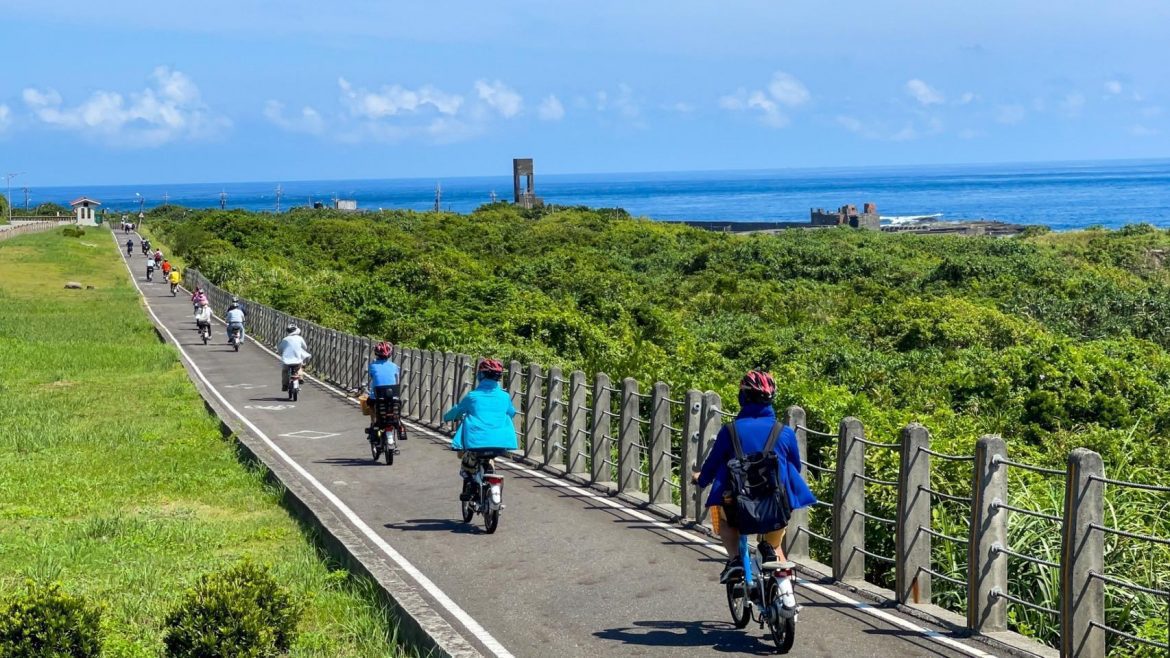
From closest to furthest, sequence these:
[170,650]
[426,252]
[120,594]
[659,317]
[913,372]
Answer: [170,650], [120,594], [913,372], [659,317], [426,252]

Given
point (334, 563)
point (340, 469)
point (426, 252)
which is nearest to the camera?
point (334, 563)

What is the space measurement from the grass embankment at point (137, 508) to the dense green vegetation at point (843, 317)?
4.87 m

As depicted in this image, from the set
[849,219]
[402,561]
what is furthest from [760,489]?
[849,219]

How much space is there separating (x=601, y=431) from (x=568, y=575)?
181 inches

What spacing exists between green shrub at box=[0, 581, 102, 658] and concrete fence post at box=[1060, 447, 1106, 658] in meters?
6.01

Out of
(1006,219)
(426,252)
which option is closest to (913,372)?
(426,252)

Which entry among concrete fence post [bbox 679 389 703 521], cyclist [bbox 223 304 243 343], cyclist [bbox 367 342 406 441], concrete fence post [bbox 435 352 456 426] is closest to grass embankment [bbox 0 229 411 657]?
cyclist [bbox 367 342 406 441]

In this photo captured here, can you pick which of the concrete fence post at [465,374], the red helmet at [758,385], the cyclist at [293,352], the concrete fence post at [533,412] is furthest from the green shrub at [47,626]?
the cyclist at [293,352]

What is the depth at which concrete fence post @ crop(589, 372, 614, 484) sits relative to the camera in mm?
15516

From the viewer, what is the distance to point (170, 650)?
9141 millimetres

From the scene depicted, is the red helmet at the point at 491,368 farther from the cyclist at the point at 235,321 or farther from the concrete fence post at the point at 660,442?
the cyclist at the point at 235,321

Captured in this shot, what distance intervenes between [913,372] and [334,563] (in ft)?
59.6

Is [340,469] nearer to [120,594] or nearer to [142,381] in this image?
[120,594]

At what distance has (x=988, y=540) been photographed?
28.7ft
